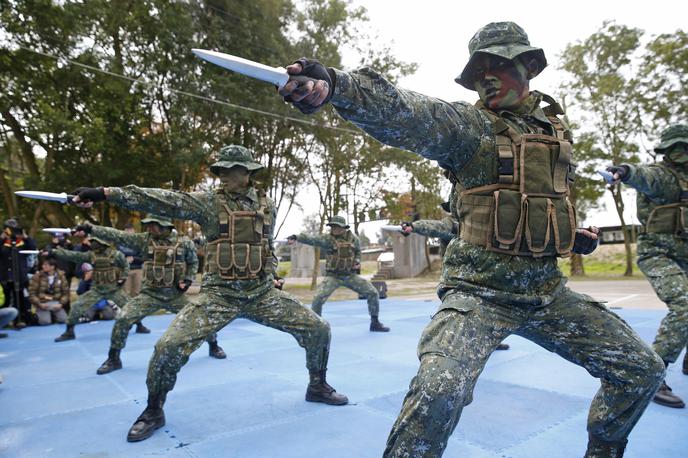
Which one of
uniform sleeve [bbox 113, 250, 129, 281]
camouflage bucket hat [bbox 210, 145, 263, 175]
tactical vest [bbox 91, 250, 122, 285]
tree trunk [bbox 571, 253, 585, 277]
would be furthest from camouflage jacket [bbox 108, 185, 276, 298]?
tree trunk [bbox 571, 253, 585, 277]

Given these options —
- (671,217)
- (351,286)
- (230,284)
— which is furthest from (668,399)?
(351,286)

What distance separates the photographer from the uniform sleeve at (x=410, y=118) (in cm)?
188

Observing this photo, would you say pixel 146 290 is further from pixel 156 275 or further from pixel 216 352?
pixel 216 352

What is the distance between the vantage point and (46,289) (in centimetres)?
1069

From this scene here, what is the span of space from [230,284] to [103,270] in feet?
19.4

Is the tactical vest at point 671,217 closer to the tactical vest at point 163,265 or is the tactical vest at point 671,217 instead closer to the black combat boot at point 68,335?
the tactical vest at point 163,265

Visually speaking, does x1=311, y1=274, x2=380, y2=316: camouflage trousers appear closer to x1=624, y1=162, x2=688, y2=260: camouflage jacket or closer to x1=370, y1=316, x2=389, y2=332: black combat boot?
x1=370, y1=316, x2=389, y2=332: black combat boot

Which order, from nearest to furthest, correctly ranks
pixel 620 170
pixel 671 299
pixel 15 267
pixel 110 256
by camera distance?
pixel 620 170
pixel 671 299
pixel 110 256
pixel 15 267

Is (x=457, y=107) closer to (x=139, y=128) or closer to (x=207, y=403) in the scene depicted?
(x=207, y=403)

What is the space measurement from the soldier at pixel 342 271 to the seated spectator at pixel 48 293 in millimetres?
6210

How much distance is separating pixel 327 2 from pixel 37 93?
10.6 metres

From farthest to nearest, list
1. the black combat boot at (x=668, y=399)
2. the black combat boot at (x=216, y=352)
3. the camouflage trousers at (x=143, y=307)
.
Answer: the black combat boot at (x=216, y=352)
the camouflage trousers at (x=143, y=307)
the black combat boot at (x=668, y=399)

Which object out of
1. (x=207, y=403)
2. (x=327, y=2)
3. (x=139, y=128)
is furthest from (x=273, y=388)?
(x=327, y=2)

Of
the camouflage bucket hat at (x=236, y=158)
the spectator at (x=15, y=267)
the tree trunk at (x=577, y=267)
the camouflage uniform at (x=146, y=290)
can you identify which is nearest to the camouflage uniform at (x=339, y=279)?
the camouflage uniform at (x=146, y=290)
